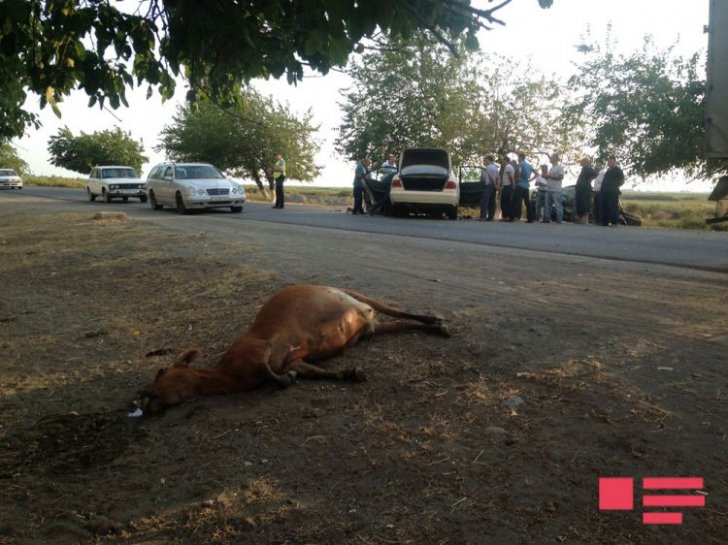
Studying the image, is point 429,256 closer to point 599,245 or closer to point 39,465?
point 599,245

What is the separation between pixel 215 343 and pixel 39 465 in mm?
2095

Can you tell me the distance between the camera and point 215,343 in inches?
228

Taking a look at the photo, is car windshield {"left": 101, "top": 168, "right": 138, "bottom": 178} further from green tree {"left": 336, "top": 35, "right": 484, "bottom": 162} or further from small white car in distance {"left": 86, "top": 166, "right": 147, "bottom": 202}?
green tree {"left": 336, "top": 35, "right": 484, "bottom": 162}

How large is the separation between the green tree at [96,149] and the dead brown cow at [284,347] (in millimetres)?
78700

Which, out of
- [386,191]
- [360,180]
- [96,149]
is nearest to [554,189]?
[386,191]

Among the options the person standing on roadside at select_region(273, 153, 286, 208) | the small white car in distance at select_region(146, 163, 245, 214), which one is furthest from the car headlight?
the person standing on roadside at select_region(273, 153, 286, 208)

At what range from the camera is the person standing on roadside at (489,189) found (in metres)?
20.6

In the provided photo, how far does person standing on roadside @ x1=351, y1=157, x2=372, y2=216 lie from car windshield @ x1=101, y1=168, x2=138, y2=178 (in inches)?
627

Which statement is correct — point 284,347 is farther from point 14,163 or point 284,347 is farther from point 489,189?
point 14,163

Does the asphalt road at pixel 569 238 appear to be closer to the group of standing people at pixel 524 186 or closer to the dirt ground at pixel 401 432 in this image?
the group of standing people at pixel 524 186

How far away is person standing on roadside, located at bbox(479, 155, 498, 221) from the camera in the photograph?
2064cm

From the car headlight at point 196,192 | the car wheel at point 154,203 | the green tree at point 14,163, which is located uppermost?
the green tree at point 14,163

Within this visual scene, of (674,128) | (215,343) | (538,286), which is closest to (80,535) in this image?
(215,343)

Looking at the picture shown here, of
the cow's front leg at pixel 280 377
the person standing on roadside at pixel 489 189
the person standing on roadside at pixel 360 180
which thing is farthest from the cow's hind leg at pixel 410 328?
the person standing on roadside at pixel 360 180
